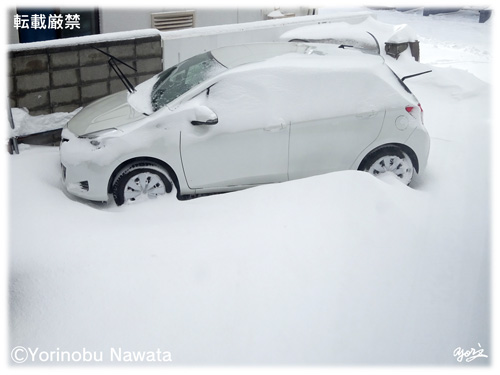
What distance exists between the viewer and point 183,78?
22.2 ft

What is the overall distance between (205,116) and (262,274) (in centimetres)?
193

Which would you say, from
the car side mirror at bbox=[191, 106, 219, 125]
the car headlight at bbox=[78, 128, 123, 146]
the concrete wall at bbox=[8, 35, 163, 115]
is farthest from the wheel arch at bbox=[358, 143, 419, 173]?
the concrete wall at bbox=[8, 35, 163, 115]

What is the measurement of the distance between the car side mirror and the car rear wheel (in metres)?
1.76

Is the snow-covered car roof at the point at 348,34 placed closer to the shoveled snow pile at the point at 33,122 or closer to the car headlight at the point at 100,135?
the shoveled snow pile at the point at 33,122

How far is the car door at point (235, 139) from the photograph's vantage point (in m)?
6.21

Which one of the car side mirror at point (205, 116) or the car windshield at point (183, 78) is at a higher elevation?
the car windshield at point (183, 78)

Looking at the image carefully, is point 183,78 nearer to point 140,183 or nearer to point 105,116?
point 105,116

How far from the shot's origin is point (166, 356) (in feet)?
13.7

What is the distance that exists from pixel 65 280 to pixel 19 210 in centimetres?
126

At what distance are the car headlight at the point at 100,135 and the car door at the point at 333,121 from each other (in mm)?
1762

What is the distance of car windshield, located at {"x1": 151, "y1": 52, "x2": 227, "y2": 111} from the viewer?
6.49 metres

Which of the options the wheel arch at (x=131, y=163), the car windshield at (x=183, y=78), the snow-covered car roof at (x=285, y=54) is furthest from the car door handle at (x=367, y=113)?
the wheel arch at (x=131, y=163)

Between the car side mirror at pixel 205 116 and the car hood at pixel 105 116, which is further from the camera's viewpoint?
the car hood at pixel 105 116
